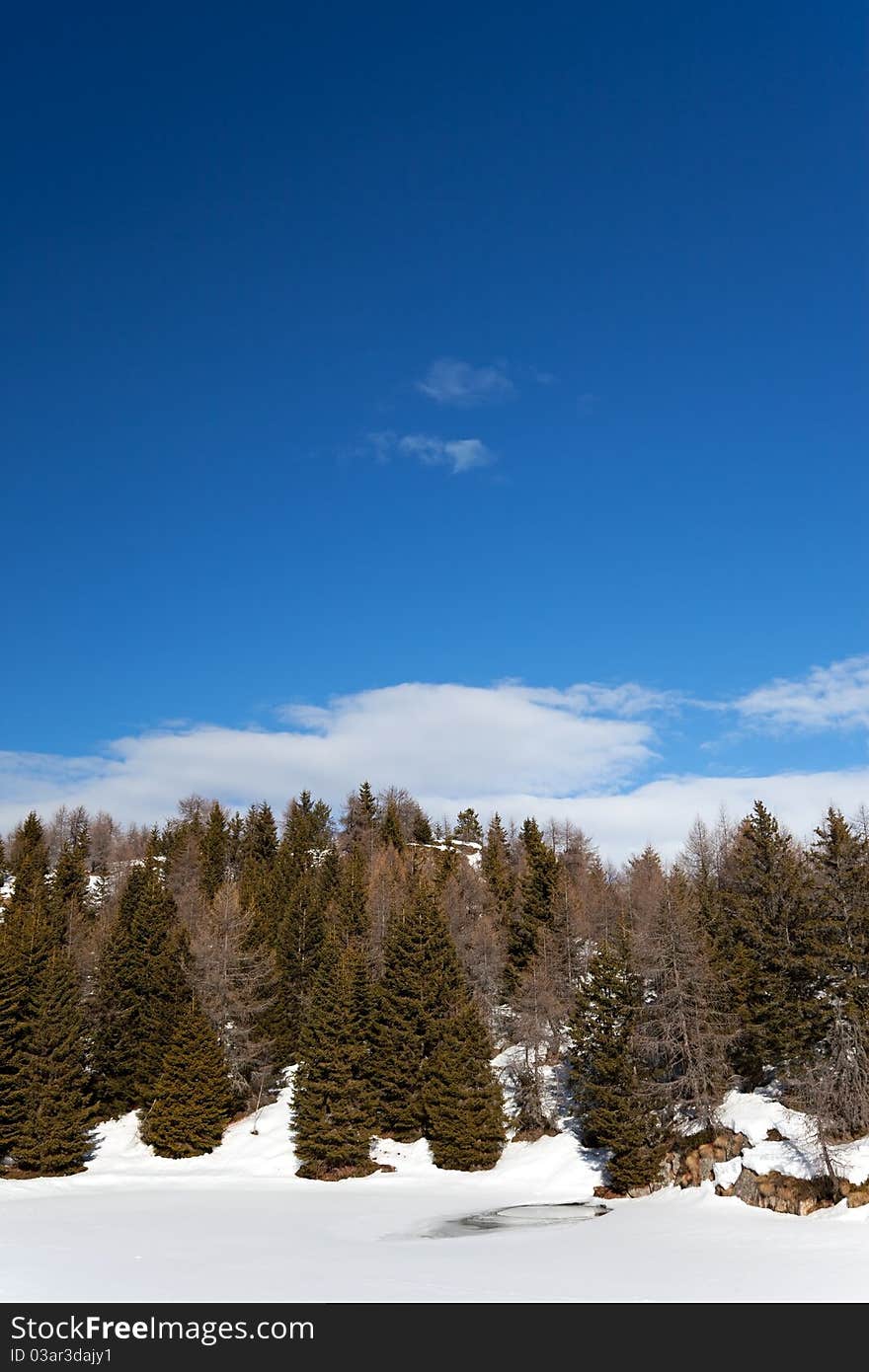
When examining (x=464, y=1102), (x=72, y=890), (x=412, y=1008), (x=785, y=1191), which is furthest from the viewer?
(x=72, y=890)

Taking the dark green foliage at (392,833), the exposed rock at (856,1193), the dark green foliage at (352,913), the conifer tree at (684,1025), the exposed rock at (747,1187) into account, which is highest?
the dark green foliage at (392,833)

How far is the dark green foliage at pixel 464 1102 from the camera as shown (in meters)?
42.9

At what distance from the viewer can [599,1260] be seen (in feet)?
73.5

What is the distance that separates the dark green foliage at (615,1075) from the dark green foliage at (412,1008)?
8.59 metres

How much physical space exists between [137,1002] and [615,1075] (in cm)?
3047

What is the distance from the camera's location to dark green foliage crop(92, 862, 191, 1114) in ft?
163

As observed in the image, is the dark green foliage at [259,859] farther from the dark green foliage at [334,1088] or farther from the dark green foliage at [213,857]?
the dark green foliage at [334,1088]

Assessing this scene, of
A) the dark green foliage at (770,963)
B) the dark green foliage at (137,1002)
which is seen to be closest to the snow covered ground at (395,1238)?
the dark green foliage at (770,963)

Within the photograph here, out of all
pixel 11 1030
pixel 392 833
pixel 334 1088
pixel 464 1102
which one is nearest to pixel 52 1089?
pixel 11 1030

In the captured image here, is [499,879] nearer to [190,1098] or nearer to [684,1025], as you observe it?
[190,1098]

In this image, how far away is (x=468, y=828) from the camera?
137 m

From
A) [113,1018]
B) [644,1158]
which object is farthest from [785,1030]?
[113,1018]
